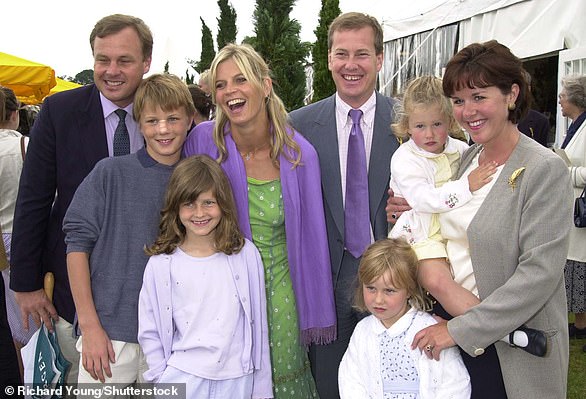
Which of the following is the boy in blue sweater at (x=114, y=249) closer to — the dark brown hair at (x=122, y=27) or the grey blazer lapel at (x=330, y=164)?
the dark brown hair at (x=122, y=27)

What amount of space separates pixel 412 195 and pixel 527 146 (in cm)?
58

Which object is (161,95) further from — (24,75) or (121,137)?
(24,75)

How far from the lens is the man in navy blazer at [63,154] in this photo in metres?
2.86

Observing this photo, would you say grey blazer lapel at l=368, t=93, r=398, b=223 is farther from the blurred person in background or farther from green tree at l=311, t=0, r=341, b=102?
green tree at l=311, t=0, r=341, b=102

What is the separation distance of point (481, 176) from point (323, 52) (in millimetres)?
8310

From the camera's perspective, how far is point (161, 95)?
108 inches

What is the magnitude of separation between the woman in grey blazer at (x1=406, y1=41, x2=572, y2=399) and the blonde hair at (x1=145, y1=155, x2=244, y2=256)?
100 centimetres

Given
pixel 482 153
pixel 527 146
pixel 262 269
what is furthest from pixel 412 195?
pixel 262 269

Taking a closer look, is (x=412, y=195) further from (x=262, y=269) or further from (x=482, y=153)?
(x=262, y=269)

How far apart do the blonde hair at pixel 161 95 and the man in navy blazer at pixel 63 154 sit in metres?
0.17

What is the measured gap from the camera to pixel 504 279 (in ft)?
7.39

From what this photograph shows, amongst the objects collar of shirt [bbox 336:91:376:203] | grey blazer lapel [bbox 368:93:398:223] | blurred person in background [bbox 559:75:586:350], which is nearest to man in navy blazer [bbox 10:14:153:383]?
collar of shirt [bbox 336:91:376:203]

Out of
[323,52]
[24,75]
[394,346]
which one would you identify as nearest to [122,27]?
[394,346]

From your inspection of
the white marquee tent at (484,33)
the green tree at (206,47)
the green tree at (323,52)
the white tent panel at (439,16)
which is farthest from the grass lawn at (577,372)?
the green tree at (206,47)
